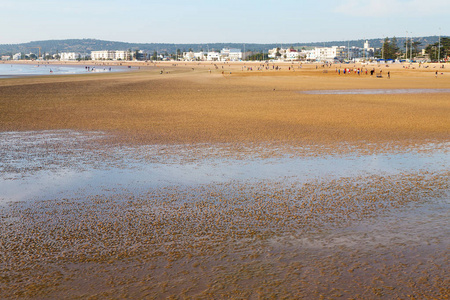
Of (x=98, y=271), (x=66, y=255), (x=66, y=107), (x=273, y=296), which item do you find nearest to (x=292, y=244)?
(x=273, y=296)

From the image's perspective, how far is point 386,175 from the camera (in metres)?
9.67

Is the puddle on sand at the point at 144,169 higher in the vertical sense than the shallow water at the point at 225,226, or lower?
higher

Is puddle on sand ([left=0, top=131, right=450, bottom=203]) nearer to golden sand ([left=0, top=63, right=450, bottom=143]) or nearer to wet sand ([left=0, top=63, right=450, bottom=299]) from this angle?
wet sand ([left=0, top=63, right=450, bottom=299])

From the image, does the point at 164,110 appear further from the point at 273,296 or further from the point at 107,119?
the point at 273,296

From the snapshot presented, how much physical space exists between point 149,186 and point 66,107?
636 inches

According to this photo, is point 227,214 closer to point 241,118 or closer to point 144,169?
point 144,169

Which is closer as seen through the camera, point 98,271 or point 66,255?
point 98,271

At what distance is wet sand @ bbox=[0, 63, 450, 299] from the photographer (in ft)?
16.6

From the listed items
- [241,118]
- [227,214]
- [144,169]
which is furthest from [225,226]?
[241,118]

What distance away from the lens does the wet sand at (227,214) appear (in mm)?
5059

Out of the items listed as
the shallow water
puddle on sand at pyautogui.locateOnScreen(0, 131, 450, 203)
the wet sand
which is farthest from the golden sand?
the shallow water

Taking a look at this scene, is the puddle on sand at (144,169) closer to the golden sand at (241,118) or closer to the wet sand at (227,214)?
the wet sand at (227,214)

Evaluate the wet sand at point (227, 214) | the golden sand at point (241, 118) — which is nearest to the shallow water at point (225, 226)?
the wet sand at point (227, 214)

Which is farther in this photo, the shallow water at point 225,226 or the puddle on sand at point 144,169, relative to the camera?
the puddle on sand at point 144,169
